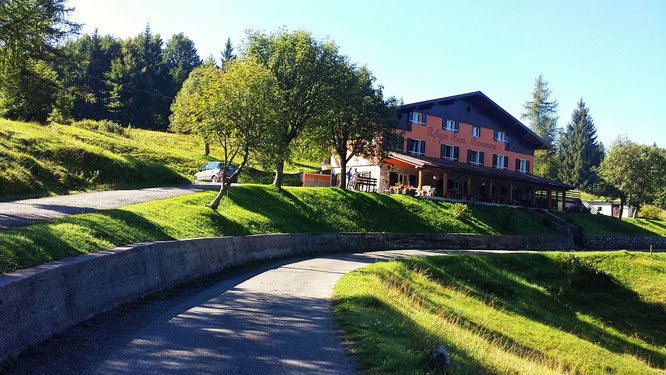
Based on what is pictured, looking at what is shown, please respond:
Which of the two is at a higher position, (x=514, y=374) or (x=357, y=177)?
(x=357, y=177)

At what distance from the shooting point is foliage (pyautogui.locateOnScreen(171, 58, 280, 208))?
21.1m

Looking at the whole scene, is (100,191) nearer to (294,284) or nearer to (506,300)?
(294,284)

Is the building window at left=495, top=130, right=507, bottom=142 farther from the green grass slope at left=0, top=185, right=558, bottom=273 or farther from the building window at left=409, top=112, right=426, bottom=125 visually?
the green grass slope at left=0, top=185, right=558, bottom=273

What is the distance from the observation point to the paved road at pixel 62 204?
13641mm

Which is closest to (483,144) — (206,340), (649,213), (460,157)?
(460,157)

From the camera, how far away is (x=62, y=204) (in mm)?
17812

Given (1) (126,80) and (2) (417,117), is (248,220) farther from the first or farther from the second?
(1) (126,80)

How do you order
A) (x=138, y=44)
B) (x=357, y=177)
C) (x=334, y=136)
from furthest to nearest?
(x=138, y=44)
(x=357, y=177)
(x=334, y=136)

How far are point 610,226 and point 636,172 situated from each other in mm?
11305

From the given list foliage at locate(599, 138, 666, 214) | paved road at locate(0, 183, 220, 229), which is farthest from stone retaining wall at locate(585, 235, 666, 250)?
paved road at locate(0, 183, 220, 229)

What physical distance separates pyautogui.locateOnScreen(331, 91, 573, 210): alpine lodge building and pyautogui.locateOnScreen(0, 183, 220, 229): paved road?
75.0 ft

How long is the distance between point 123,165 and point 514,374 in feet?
90.6

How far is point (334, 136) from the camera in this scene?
1535 inches

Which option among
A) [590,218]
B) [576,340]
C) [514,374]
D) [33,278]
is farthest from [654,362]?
[590,218]
